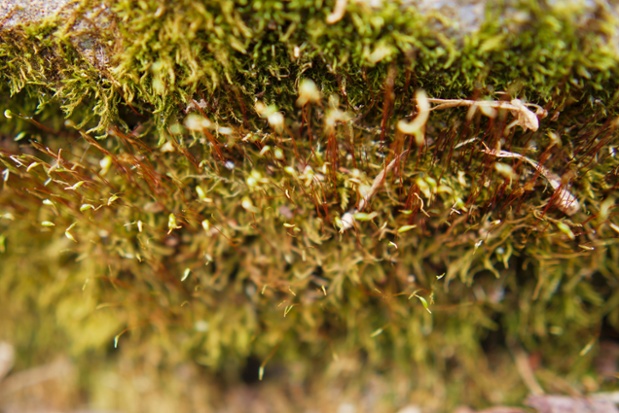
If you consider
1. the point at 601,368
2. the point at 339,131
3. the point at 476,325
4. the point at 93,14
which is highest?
the point at 93,14

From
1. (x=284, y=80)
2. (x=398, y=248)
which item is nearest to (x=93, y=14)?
(x=284, y=80)

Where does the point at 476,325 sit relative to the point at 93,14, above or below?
below

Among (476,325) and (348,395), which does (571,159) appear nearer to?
(476,325)

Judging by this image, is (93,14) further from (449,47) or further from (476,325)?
(476,325)

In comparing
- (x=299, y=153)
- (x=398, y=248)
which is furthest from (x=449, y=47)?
(x=398, y=248)

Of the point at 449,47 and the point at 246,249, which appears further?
the point at 246,249

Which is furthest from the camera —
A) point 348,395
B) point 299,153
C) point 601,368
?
point 348,395

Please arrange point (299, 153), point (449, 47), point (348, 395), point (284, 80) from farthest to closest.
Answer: point (348, 395), point (299, 153), point (284, 80), point (449, 47)
